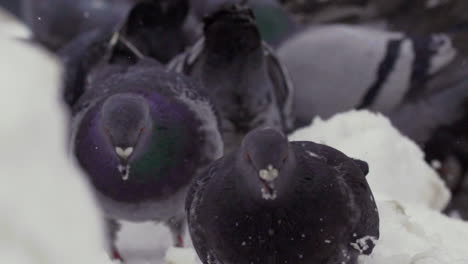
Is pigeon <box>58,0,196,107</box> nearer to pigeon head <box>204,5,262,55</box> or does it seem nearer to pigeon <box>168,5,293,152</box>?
pigeon <box>168,5,293,152</box>

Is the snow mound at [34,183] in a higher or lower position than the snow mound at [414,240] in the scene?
higher

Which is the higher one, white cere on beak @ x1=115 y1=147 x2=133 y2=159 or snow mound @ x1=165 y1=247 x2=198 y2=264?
white cere on beak @ x1=115 y1=147 x2=133 y2=159

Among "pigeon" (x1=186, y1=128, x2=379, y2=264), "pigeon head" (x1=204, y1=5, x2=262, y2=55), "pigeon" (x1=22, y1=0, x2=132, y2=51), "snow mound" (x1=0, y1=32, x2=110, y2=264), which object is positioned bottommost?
"pigeon" (x1=22, y1=0, x2=132, y2=51)

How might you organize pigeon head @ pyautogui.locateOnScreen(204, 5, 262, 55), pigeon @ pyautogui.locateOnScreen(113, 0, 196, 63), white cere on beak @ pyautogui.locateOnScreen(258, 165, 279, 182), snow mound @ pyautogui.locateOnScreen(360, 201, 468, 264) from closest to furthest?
white cere on beak @ pyautogui.locateOnScreen(258, 165, 279, 182), snow mound @ pyautogui.locateOnScreen(360, 201, 468, 264), pigeon head @ pyautogui.locateOnScreen(204, 5, 262, 55), pigeon @ pyautogui.locateOnScreen(113, 0, 196, 63)

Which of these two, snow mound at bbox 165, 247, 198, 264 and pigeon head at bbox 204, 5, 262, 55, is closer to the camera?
snow mound at bbox 165, 247, 198, 264

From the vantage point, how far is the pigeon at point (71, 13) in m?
3.47

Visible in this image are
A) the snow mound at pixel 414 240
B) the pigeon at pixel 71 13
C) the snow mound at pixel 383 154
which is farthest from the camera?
the pigeon at pixel 71 13

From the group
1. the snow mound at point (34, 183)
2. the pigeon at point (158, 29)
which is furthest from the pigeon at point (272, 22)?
the snow mound at point (34, 183)

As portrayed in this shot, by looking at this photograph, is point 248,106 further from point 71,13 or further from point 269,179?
point 71,13

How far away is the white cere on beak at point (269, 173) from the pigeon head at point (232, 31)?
119 cm

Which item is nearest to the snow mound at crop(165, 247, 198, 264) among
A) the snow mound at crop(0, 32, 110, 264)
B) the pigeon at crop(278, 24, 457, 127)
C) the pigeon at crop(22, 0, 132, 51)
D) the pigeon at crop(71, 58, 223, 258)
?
the pigeon at crop(71, 58, 223, 258)

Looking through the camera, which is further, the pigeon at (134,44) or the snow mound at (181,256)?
the pigeon at (134,44)

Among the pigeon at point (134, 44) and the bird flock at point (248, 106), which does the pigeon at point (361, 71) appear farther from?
the pigeon at point (134, 44)

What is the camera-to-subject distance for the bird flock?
1120mm
